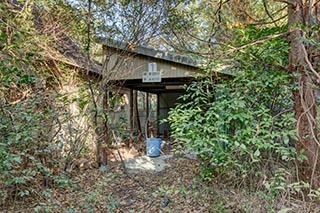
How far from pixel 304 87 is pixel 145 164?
14.5 feet

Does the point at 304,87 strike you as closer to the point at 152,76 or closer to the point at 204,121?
the point at 204,121

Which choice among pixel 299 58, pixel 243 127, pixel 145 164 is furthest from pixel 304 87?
pixel 145 164

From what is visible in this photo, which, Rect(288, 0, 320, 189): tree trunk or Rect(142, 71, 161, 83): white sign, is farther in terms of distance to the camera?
Rect(142, 71, 161, 83): white sign

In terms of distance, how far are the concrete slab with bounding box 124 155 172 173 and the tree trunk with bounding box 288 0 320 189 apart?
3494mm

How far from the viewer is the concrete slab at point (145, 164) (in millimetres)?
5949

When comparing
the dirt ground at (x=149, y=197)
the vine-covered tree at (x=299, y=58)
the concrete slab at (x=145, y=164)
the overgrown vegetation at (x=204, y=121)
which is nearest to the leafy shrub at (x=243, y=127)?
the overgrown vegetation at (x=204, y=121)

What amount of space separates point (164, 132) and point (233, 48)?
28.0ft

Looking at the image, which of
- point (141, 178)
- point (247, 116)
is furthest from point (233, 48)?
point (141, 178)

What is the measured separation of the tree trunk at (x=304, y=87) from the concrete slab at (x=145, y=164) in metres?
3.49

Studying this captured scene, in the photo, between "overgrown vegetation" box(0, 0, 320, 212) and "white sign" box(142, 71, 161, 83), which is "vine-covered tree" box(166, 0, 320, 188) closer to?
"overgrown vegetation" box(0, 0, 320, 212)

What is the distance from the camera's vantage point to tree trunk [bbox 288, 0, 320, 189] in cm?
312

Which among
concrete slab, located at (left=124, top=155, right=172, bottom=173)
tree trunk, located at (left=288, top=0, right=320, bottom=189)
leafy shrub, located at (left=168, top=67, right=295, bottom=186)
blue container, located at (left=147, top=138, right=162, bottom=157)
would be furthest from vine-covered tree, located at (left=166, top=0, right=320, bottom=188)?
blue container, located at (left=147, top=138, right=162, bottom=157)

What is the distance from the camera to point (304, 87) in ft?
10.5

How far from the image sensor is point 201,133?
314 cm
